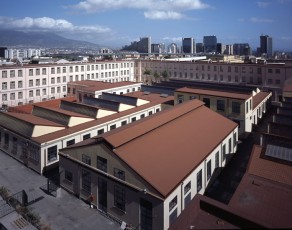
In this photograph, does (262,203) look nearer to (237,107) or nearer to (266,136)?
(266,136)

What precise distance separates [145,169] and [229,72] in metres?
74.5

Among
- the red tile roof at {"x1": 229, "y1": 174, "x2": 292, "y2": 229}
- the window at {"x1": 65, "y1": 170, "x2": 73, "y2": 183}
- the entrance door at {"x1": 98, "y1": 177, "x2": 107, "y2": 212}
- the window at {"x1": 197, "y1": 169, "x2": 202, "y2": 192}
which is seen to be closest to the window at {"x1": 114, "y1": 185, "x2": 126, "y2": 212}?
the entrance door at {"x1": 98, "y1": 177, "x2": 107, "y2": 212}

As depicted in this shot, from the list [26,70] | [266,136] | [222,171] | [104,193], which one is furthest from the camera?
[26,70]

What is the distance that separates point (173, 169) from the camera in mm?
24531

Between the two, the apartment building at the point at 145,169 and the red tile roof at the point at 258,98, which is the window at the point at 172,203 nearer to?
the apartment building at the point at 145,169

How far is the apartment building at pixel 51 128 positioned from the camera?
115 ft

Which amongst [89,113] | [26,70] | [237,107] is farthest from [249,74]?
[26,70]

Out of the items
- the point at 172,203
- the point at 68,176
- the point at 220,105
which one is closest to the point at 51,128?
the point at 68,176

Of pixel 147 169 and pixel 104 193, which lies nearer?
pixel 147 169

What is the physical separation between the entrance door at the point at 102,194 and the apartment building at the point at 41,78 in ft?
186

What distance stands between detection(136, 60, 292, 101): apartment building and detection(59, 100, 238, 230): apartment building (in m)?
52.7

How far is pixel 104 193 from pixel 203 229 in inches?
526

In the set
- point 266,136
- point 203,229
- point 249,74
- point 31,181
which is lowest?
point 31,181

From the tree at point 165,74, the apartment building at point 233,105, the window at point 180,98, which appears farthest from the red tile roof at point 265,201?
the tree at point 165,74
